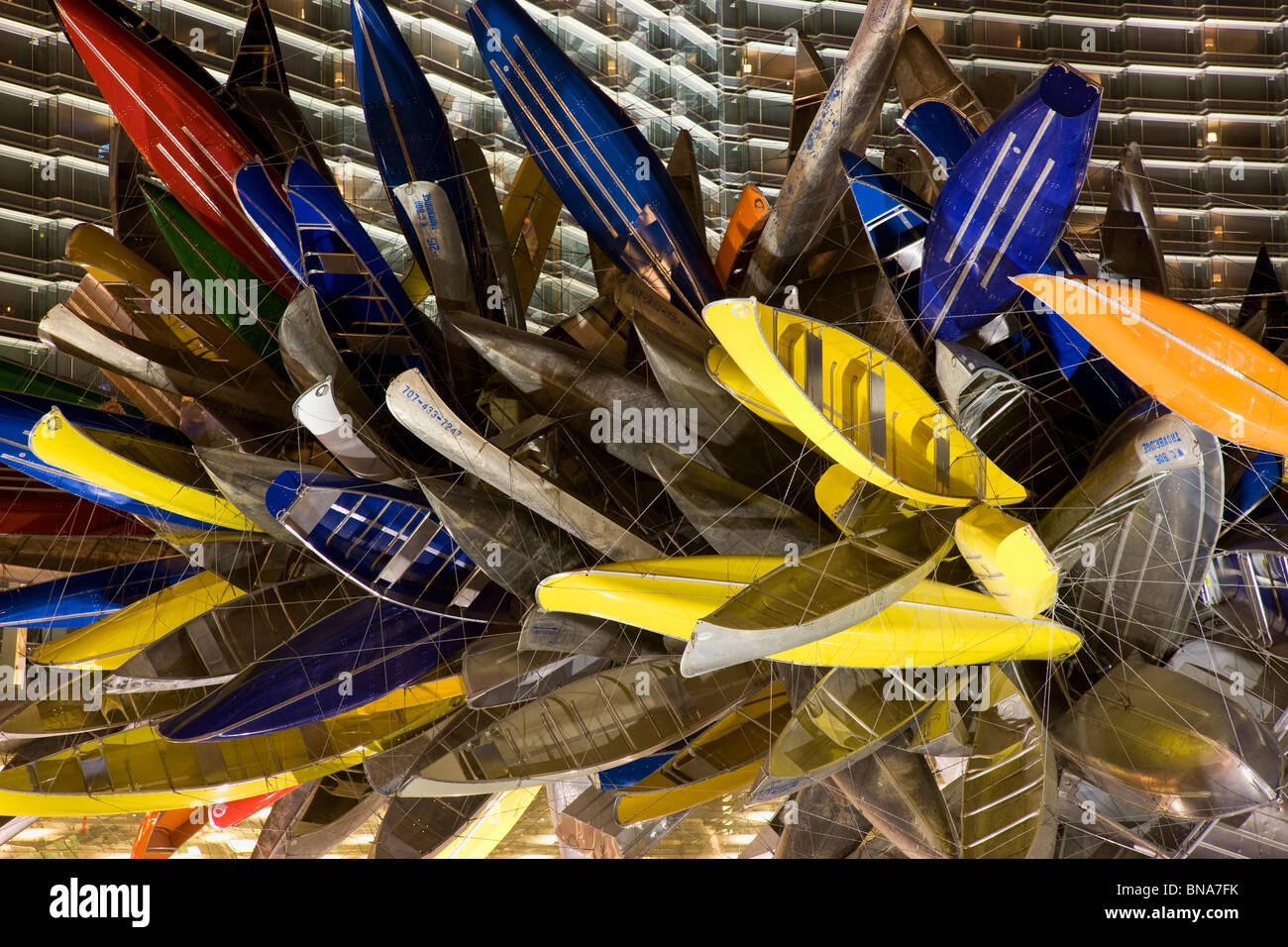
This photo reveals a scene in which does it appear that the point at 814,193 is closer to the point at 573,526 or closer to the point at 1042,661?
the point at 573,526

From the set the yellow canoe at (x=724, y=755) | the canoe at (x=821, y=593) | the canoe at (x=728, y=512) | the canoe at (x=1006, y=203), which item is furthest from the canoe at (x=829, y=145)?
the yellow canoe at (x=724, y=755)

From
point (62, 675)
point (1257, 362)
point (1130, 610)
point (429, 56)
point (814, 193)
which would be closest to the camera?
point (1257, 362)

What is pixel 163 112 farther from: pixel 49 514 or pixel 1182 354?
pixel 1182 354

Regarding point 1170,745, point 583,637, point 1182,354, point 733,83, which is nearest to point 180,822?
point 583,637

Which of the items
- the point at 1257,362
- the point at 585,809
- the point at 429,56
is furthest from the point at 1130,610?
the point at 429,56

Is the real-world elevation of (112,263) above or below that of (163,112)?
below
